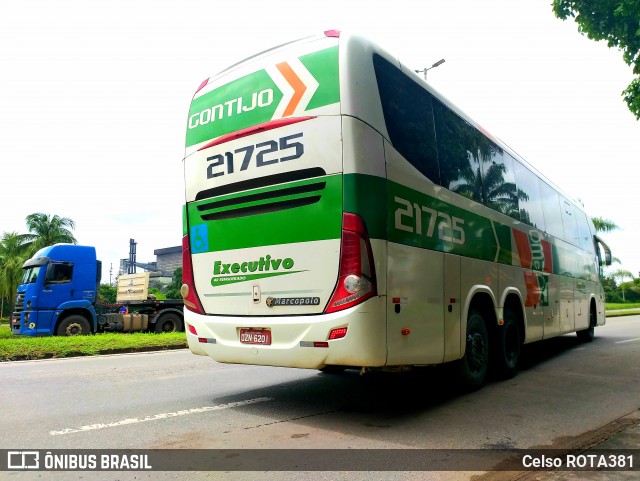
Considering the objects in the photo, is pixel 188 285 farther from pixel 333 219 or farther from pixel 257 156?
pixel 333 219

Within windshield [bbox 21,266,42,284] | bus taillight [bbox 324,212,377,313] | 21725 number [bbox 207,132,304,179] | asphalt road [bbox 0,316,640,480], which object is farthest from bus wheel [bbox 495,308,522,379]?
windshield [bbox 21,266,42,284]

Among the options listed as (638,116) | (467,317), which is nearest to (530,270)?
(467,317)

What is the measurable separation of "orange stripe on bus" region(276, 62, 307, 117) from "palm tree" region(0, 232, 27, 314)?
3346 cm

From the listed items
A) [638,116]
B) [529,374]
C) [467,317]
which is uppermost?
[638,116]

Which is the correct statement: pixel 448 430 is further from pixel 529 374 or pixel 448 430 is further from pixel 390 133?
pixel 529 374

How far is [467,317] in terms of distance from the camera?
628 centimetres

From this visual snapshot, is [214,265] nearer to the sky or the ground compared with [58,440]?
nearer to the sky

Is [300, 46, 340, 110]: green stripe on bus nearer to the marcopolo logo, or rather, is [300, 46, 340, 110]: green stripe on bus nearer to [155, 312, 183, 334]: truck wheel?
the marcopolo logo

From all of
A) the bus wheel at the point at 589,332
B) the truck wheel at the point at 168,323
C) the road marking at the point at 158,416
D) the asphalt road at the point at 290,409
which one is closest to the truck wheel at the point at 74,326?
the truck wheel at the point at 168,323

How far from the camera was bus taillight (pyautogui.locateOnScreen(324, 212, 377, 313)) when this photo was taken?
4.63 meters

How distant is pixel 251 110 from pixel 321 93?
0.91 meters

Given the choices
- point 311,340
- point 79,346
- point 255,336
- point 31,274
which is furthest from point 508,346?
point 31,274

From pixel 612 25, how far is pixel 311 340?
8.16 m

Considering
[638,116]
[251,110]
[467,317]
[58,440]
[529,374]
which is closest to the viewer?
[58,440]
